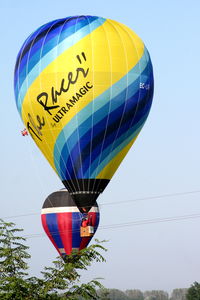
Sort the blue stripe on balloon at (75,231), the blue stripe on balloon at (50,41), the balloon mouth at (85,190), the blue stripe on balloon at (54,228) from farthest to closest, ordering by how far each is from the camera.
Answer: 1. the blue stripe on balloon at (54,228)
2. the blue stripe on balloon at (75,231)
3. the blue stripe on balloon at (50,41)
4. the balloon mouth at (85,190)

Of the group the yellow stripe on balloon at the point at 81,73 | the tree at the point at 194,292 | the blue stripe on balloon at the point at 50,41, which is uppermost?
the blue stripe on balloon at the point at 50,41

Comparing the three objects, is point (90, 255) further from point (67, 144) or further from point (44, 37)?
point (44, 37)

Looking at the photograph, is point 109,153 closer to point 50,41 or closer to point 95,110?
point 95,110

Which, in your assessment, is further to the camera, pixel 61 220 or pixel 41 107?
pixel 61 220

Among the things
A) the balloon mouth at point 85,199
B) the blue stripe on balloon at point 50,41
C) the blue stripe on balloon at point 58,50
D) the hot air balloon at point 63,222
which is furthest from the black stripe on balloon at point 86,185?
the hot air balloon at point 63,222

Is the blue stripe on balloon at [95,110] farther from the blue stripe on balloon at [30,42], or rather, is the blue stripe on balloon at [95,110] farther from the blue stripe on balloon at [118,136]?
the blue stripe on balloon at [30,42]

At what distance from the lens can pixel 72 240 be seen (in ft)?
181

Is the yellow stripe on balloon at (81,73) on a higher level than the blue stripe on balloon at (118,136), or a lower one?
higher

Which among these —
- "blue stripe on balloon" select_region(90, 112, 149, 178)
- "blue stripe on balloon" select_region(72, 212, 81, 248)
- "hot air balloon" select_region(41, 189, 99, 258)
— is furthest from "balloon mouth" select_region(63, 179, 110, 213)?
"blue stripe on balloon" select_region(72, 212, 81, 248)

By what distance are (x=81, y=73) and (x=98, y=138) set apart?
339cm

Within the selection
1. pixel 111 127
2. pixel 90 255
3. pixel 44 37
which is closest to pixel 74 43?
pixel 44 37

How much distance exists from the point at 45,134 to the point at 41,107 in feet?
4.73

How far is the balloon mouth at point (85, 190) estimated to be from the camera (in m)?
37.8

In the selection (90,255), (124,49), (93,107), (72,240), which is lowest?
(90,255)
